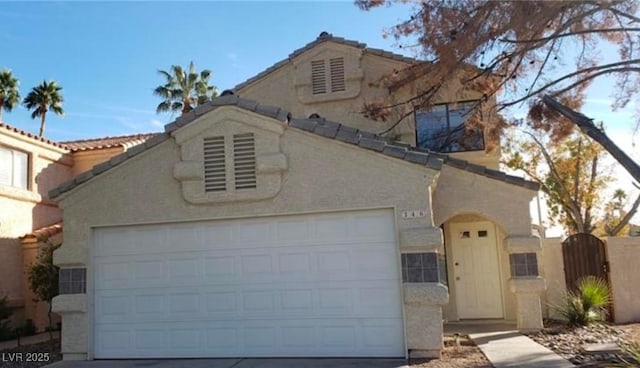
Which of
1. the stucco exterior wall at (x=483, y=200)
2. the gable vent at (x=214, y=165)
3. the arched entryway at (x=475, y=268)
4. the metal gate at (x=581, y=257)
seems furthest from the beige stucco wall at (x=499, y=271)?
the gable vent at (x=214, y=165)

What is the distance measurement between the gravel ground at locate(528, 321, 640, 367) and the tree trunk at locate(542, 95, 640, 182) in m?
3.10

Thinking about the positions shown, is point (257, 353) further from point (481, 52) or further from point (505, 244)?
point (481, 52)

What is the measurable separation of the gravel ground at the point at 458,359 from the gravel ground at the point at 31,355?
742 centimetres

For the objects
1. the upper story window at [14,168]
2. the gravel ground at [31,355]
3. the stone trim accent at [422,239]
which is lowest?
the gravel ground at [31,355]

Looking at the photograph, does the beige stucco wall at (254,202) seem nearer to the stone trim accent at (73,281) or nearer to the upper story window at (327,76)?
the stone trim accent at (73,281)

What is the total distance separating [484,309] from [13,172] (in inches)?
582

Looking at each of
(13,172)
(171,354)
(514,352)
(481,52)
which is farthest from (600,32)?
(13,172)

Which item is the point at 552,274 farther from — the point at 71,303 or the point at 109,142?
the point at 109,142

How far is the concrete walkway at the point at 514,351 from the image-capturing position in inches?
338

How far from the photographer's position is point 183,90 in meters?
29.2

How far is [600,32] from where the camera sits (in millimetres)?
9836

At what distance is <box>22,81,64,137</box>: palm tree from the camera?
102 ft

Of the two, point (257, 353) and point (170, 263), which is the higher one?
point (170, 263)

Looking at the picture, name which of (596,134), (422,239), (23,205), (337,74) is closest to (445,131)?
(337,74)
